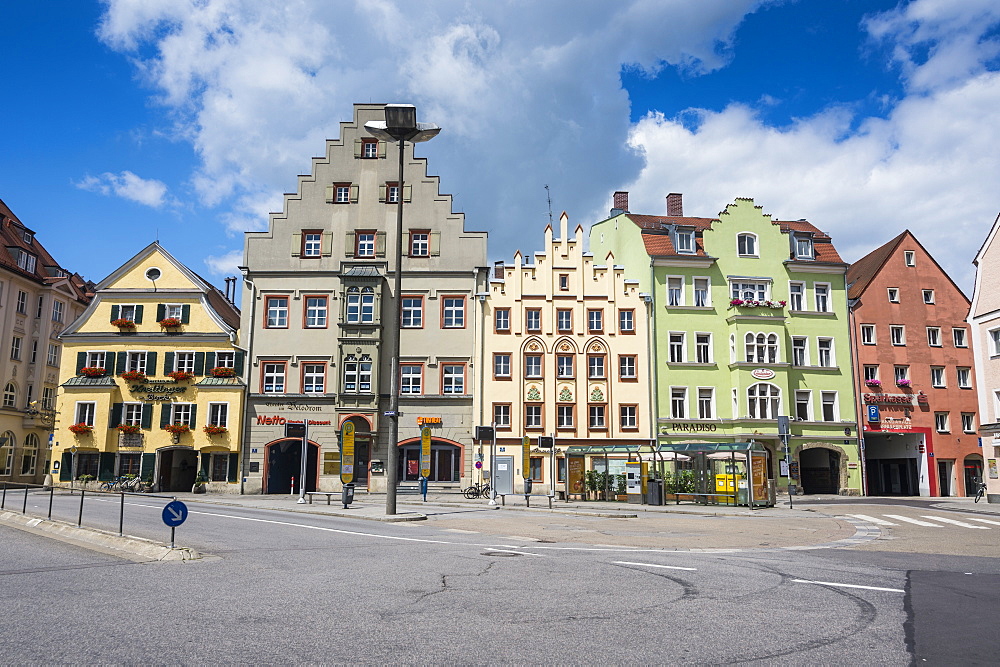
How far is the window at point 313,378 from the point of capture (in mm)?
44938

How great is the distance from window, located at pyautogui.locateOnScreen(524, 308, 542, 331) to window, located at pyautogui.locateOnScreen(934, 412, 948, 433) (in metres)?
23.2

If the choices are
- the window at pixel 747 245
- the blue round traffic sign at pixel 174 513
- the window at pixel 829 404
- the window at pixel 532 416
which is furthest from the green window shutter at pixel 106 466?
the window at pixel 829 404

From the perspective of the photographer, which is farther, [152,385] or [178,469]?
[178,469]

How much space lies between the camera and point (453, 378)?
45469 millimetres

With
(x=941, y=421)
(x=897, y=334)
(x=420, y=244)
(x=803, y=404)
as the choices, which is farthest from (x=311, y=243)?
(x=941, y=421)

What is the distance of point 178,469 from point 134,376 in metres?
5.76

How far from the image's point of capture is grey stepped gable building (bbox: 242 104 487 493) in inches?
1747

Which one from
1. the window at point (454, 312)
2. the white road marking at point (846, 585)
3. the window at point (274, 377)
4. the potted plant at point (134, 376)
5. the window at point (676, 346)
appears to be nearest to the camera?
the white road marking at point (846, 585)

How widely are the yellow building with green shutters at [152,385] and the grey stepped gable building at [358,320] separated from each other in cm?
164

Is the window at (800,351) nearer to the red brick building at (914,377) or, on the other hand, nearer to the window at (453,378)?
the red brick building at (914,377)

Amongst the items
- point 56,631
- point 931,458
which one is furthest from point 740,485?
point 56,631

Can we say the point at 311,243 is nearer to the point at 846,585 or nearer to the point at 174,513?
the point at 174,513

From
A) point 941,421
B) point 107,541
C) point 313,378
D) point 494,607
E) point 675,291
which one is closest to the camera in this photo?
point 494,607

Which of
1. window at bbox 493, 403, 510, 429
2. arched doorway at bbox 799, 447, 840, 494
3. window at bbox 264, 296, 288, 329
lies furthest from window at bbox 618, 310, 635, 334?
window at bbox 264, 296, 288, 329
